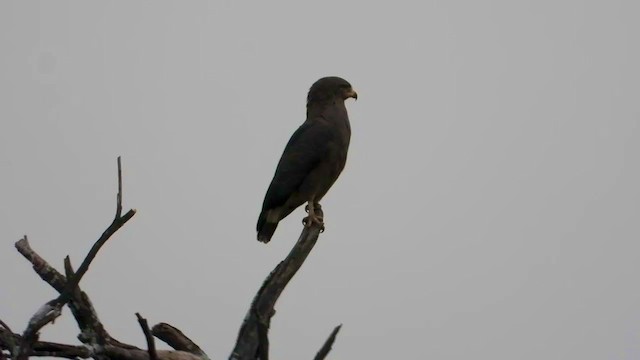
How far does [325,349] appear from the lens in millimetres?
3494

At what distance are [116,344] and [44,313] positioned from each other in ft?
1.49

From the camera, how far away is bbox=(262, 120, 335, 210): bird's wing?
321 inches

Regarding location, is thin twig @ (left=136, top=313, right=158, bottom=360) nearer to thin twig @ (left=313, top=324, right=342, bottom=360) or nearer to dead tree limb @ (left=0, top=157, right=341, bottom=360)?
dead tree limb @ (left=0, top=157, right=341, bottom=360)

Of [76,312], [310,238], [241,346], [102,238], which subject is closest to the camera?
[102,238]

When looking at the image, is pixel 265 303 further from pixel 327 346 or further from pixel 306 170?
pixel 306 170

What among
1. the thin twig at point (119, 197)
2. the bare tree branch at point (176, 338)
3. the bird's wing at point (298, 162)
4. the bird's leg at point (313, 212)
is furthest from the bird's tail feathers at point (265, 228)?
the thin twig at point (119, 197)

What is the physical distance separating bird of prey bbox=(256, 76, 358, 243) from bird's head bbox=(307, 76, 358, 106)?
0.41m

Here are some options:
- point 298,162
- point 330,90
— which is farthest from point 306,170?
point 330,90

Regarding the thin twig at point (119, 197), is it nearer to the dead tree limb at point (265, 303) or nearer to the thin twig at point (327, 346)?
the dead tree limb at point (265, 303)

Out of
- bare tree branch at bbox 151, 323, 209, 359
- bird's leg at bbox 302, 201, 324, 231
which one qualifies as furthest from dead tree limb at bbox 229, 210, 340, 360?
bird's leg at bbox 302, 201, 324, 231

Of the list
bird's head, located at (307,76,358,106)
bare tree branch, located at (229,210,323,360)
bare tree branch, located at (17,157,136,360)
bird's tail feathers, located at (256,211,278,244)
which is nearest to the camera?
bare tree branch, located at (17,157,136,360)

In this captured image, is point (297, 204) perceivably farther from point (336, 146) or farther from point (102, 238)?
point (102, 238)

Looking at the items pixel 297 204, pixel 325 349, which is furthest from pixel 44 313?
pixel 297 204

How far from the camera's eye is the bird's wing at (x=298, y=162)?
26.8ft
